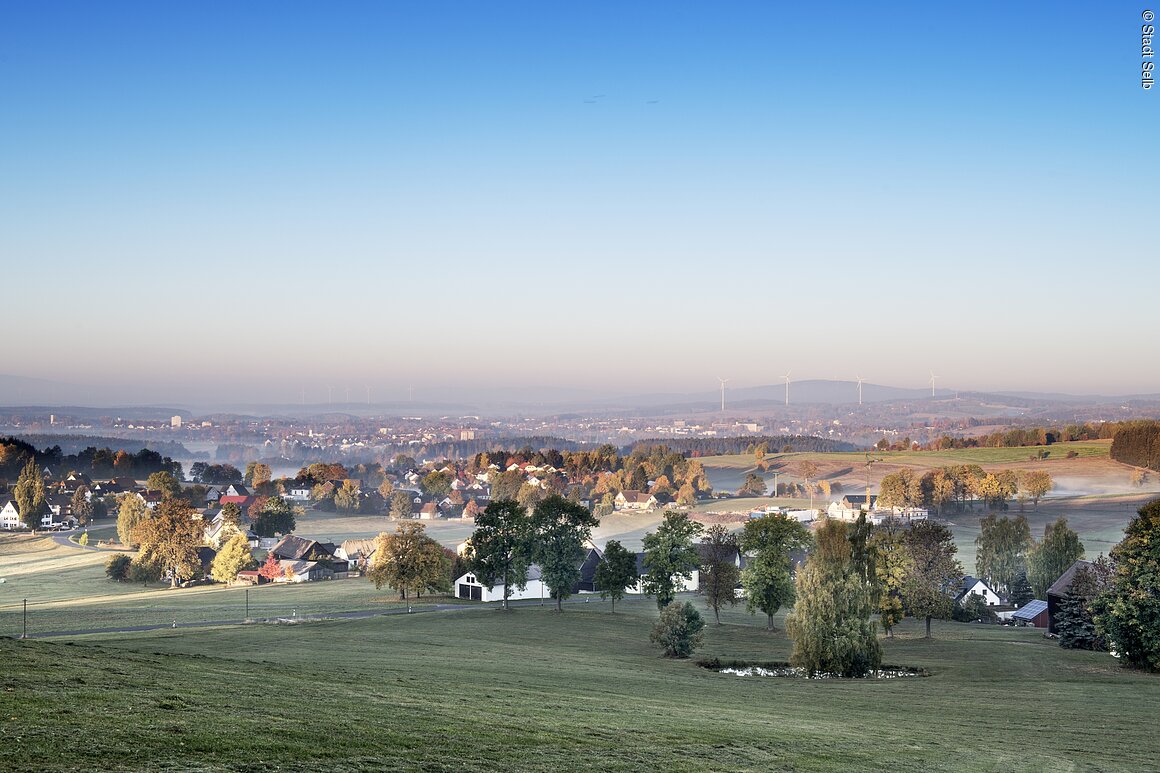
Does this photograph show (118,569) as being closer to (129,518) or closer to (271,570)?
(271,570)

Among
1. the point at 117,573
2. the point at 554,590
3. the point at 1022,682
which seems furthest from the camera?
the point at 117,573

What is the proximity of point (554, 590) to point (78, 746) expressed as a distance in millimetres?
57968

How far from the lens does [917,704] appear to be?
3512cm

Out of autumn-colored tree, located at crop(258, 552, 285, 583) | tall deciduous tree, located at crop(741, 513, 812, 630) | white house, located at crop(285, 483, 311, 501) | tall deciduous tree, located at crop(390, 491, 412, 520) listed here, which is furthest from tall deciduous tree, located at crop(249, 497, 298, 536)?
tall deciduous tree, located at crop(741, 513, 812, 630)

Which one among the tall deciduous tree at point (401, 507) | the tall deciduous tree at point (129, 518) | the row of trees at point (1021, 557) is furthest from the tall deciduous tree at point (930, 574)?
the tall deciduous tree at point (401, 507)

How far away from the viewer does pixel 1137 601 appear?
4606 centimetres

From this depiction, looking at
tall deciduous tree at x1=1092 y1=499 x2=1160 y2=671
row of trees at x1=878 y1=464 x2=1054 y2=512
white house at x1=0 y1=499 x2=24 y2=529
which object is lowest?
white house at x1=0 y1=499 x2=24 y2=529

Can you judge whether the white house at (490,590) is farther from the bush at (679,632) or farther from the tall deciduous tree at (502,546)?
A: the bush at (679,632)

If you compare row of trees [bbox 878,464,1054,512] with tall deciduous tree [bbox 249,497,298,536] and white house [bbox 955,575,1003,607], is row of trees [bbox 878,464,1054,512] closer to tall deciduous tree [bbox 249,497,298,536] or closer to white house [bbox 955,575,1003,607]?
white house [bbox 955,575,1003,607]

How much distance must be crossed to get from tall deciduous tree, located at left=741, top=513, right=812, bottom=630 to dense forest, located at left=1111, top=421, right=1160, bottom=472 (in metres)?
131

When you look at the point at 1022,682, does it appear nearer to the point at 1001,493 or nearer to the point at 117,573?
the point at 117,573

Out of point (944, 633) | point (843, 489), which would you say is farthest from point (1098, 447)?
point (944, 633)

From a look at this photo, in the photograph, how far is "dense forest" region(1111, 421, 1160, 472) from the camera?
169 metres

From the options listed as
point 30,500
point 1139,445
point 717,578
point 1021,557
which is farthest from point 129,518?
point 1139,445
